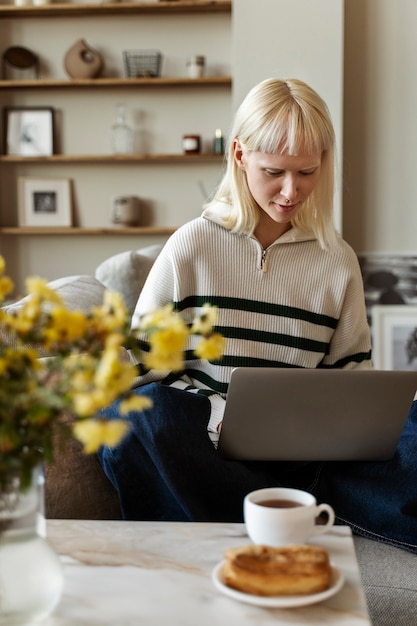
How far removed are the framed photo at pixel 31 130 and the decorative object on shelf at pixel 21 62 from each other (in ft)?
0.59

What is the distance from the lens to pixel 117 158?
13.7 feet

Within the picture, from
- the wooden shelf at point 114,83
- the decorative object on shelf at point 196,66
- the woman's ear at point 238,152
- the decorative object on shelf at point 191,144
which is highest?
the decorative object on shelf at point 196,66

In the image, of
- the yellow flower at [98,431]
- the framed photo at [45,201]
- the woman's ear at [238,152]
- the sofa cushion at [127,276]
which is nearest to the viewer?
the yellow flower at [98,431]

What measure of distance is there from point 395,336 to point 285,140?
2.27 meters

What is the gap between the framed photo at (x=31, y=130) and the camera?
431 centimetres

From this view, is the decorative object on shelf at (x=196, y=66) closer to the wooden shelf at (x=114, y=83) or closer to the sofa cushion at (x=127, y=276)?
the wooden shelf at (x=114, y=83)

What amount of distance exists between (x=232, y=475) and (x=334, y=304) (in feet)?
1.93

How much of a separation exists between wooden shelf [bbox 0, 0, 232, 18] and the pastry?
3508mm

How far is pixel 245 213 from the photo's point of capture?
1941mm

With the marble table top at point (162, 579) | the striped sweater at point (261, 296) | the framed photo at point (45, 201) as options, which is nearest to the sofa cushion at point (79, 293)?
the striped sweater at point (261, 296)

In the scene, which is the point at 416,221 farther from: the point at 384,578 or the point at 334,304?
the point at 384,578

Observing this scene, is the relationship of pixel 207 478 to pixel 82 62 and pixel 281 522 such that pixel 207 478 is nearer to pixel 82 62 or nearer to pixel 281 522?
pixel 281 522

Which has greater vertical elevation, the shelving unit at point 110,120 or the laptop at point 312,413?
the shelving unit at point 110,120

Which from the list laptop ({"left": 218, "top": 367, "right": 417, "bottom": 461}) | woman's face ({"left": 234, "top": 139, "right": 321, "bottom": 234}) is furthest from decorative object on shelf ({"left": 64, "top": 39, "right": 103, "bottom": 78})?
laptop ({"left": 218, "top": 367, "right": 417, "bottom": 461})
